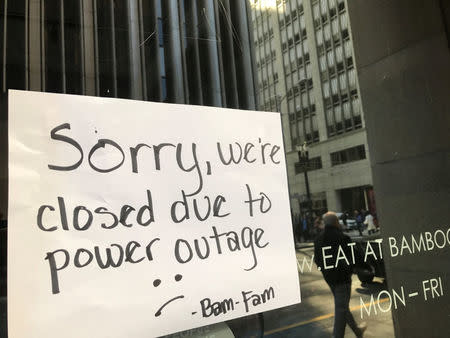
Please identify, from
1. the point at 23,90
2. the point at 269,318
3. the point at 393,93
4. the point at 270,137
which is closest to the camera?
the point at 23,90

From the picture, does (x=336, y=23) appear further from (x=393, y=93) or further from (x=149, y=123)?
(x=149, y=123)

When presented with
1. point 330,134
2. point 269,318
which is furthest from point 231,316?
point 330,134

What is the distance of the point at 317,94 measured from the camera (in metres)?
2.05

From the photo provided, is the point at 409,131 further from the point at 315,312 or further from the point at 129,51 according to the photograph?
the point at 129,51

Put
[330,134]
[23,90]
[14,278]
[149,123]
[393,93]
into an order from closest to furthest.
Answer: [14,278]
[23,90]
[149,123]
[330,134]
[393,93]

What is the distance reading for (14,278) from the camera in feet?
3.94

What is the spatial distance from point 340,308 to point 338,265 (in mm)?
210

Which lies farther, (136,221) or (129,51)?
(129,51)

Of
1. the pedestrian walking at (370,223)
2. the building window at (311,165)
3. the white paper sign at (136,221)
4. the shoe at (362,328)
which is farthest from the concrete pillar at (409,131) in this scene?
the white paper sign at (136,221)

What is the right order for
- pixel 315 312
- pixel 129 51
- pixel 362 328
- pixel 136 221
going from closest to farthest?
1. pixel 136 221
2. pixel 129 51
3. pixel 315 312
4. pixel 362 328

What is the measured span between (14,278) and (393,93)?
82.1 inches

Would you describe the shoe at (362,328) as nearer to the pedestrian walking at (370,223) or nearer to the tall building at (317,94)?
the pedestrian walking at (370,223)

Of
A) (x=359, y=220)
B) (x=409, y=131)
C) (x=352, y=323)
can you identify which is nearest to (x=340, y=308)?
(x=352, y=323)
